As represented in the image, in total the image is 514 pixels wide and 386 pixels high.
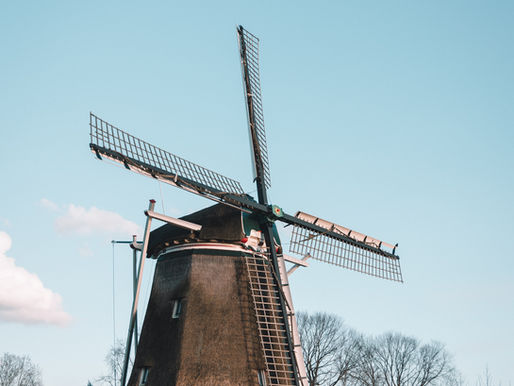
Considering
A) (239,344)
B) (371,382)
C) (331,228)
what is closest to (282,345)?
(239,344)

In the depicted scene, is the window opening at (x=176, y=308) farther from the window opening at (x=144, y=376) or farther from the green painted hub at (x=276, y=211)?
the green painted hub at (x=276, y=211)

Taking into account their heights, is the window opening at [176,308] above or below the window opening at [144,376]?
above

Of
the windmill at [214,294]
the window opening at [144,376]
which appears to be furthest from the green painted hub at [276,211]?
the window opening at [144,376]

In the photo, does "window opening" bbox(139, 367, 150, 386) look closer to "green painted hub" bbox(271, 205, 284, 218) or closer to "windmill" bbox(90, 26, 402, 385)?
"windmill" bbox(90, 26, 402, 385)

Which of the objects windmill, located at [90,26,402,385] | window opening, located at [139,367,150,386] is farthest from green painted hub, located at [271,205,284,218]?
window opening, located at [139,367,150,386]

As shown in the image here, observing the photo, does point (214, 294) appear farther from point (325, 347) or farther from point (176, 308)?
point (325, 347)

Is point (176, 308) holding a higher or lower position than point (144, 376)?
higher

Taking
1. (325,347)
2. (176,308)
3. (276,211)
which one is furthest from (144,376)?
(325,347)

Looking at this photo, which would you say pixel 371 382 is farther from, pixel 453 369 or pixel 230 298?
pixel 230 298

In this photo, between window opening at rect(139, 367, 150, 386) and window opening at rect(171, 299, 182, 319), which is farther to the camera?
window opening at rect(171, 299, 182, 319)

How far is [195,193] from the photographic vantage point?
13.8 meters

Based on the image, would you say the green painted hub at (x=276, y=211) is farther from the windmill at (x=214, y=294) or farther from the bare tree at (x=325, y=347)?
the bare tree at (x=325, y=347)

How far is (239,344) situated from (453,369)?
2945 centimetres

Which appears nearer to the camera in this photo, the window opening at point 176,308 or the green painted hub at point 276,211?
the window opening at point 176,308
